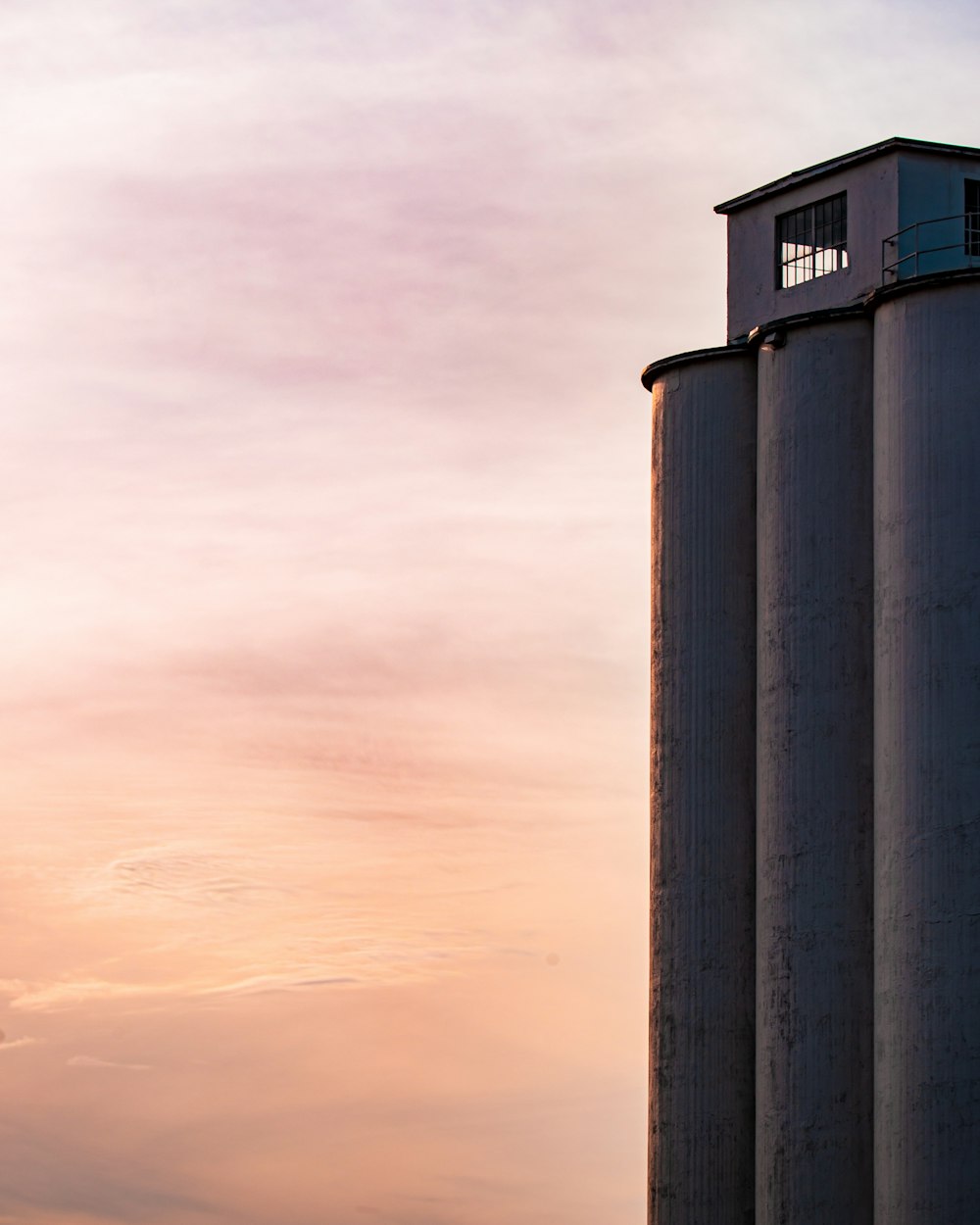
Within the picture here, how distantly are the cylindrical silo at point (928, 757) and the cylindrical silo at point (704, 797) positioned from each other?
→ 398cm

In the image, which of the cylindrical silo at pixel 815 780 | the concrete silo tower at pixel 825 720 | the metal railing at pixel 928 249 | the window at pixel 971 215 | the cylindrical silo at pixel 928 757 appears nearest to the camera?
the cylindrical silo at pixel 928 757

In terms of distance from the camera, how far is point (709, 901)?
39.1m

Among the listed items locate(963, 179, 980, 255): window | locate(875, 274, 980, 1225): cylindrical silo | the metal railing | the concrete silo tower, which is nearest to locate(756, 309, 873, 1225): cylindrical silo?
the concrete silo tower

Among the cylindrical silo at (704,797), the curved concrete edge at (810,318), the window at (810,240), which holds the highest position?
the window at (810,240)

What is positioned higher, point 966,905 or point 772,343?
point 772,343

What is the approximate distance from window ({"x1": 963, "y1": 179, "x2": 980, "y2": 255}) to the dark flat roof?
2.10 feet

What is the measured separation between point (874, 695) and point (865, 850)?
9.43 ft

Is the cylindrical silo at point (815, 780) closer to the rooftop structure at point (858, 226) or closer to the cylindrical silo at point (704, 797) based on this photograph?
the cylindrical silo at point (704, 797)

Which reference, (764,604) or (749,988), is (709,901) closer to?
(749,988)

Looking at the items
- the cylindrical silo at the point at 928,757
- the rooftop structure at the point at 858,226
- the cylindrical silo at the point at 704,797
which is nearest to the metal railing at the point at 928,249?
the rooftop structure at the point at 858,226

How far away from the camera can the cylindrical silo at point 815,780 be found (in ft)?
117

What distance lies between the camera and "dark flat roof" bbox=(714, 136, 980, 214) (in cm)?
4016

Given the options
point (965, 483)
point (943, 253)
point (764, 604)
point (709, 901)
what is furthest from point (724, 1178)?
point (943, 253)

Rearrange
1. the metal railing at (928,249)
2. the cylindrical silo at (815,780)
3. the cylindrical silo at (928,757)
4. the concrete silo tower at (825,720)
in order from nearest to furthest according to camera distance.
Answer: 1. the cylindrical silo at (928,757)
2. the concrete silo tower at (825,720)
3. the cylindrical silo at (815,780)
4. the metal railing at (928,249)
